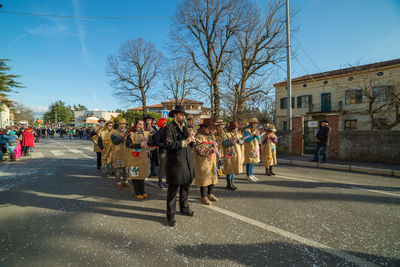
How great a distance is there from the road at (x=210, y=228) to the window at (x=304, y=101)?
2793 cm

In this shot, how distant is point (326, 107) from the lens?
27828mm

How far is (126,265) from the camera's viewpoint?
215 cm

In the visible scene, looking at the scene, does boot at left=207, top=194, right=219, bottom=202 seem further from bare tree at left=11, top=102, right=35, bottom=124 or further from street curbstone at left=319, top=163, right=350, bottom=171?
bare tree at left=11, top=102, right=35, bottom=124

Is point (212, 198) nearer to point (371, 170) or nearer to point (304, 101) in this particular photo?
point (371, 170)

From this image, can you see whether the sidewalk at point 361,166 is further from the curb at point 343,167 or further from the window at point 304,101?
the window at point 304,101

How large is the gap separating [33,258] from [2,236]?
1041 millimetres

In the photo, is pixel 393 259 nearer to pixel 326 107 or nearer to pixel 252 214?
pixel 252 214

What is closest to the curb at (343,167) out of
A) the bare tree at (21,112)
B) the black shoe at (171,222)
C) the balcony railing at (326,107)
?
the black shoe at (171,222)

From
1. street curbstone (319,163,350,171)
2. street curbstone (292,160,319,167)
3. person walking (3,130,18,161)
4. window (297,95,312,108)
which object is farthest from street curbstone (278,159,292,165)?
window (297,95,312,108)

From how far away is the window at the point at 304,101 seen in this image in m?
29.4

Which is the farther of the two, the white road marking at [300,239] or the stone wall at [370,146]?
the stone wall at [370,146]

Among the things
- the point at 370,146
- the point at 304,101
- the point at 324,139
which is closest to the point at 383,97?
the point at 370,146

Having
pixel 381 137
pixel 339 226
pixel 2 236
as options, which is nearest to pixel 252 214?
pixel 339 226

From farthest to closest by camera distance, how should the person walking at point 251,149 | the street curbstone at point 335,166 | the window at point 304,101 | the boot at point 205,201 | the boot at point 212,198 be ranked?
the window at point 304,101
the street curbstone at point 335,166
the person walking at point 251,149
the boot at point 212,198
the boot at point 205,201
